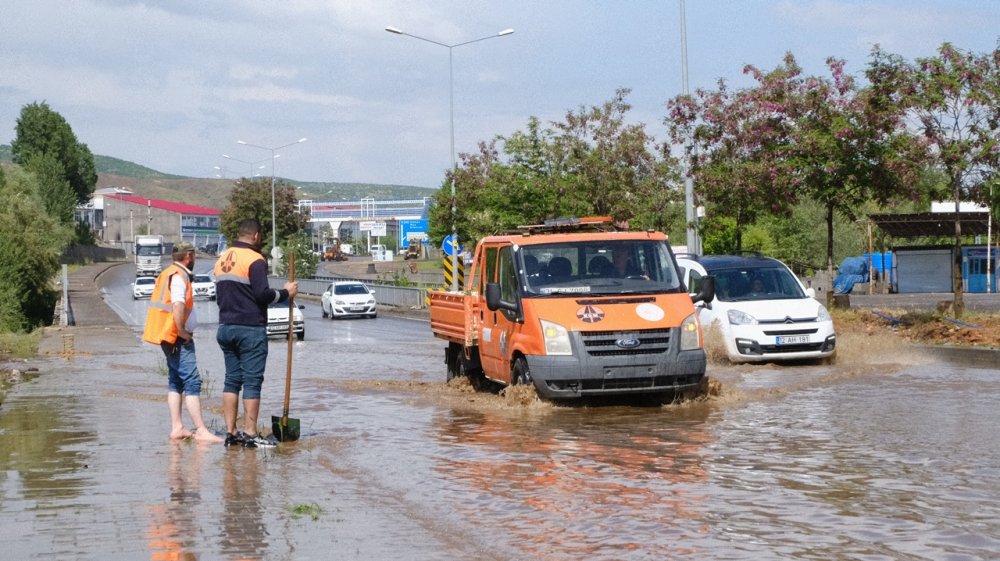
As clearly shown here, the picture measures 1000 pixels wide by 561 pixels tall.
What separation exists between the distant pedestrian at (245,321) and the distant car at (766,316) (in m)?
8.85

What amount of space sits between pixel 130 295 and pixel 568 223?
216 feet

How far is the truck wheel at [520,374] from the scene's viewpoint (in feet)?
45.3

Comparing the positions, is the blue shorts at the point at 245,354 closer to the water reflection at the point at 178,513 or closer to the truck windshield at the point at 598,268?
the water reflection at the point at 178,513

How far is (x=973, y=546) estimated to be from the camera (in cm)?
682

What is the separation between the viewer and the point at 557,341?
524 inches

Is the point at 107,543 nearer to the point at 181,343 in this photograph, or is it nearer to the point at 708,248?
the point at 181,343

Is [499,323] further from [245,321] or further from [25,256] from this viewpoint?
[25,256]

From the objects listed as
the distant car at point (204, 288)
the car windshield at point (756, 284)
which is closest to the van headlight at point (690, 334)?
the car windshield at point (756, 284)

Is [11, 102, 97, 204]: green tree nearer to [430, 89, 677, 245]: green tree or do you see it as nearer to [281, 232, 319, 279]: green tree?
[281, 232, 319, 279]: green tree

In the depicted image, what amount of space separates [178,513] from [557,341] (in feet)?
19.6

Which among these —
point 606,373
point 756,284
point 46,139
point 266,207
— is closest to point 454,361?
point 606,373

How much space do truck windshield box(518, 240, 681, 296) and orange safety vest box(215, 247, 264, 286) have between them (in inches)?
149

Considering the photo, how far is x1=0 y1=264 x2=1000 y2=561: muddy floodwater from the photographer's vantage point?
7.09m

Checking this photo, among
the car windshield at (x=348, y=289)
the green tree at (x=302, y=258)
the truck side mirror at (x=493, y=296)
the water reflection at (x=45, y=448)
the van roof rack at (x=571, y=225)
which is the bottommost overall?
the water reflection at (x=45, y=448)
